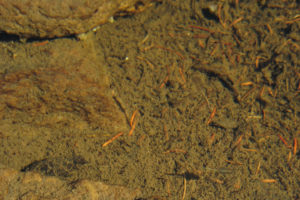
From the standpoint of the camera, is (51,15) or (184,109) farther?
(184,109)

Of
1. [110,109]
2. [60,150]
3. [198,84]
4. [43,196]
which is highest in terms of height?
[198,84]

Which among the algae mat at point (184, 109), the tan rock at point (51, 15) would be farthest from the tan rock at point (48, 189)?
the tan rock at point (51, 15)

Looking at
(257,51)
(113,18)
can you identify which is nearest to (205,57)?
(257,51)

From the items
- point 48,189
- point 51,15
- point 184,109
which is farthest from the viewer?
point 184,109

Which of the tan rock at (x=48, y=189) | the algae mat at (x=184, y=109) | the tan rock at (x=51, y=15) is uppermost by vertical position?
the tan rock at (x=51, y=15)

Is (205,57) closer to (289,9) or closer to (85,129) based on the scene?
(289,9)

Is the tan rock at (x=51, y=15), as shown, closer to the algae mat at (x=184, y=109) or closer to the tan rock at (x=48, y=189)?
the algae mat at (x=184, y=109)

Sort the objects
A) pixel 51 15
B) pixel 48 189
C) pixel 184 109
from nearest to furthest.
A: pixel 48 189 < pixel 51 15 < pixel 184 109

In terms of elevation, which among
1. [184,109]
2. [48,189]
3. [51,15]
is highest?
[51,15]

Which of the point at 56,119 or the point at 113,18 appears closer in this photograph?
the point at 56,119
